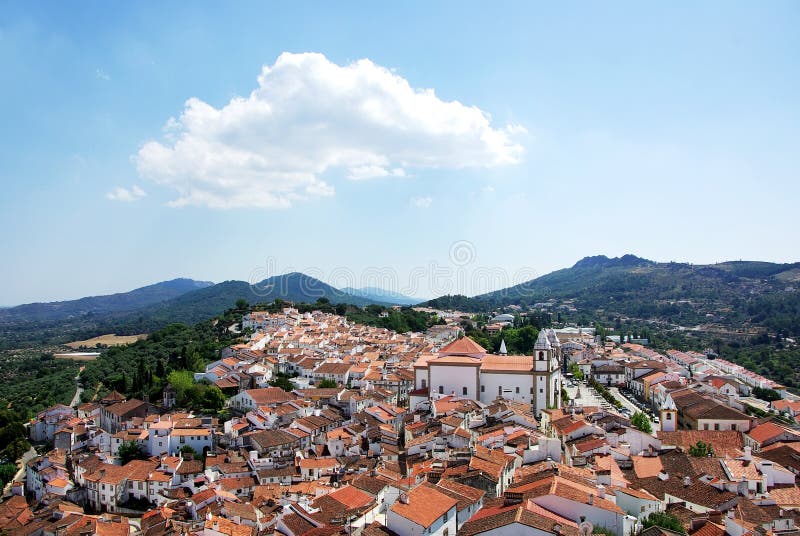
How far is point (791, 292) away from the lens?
104312 millimetres

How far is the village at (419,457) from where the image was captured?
665 inches

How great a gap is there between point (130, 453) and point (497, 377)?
19.9 meters

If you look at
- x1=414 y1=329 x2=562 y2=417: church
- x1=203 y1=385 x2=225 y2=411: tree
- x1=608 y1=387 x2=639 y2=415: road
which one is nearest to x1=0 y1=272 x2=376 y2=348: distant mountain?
x1=608 y1=387 x2=639 y2=415: road

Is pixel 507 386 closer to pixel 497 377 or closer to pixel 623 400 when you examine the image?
pixel 497 377

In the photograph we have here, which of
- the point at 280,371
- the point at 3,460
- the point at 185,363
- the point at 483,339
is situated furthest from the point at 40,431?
the point at 483,339

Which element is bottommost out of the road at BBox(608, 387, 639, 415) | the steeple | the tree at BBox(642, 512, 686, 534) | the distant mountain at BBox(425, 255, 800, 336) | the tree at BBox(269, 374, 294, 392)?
the road at BBox(608, 387, 639, 415)

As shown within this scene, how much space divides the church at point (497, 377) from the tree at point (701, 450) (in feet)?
27.5

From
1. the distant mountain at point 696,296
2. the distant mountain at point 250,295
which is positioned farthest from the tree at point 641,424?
the distant mountain at point 250,295

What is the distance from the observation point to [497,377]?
3350 cm

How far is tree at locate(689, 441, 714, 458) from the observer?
25219 mm

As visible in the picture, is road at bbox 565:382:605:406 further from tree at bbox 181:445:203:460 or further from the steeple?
tree at bbox 181:445:203:460

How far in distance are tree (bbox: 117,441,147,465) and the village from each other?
0.10 meters

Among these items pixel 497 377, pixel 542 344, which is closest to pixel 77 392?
pixel 497 377

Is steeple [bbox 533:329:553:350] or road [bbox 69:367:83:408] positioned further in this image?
road [bbox 69:367:83:408]
